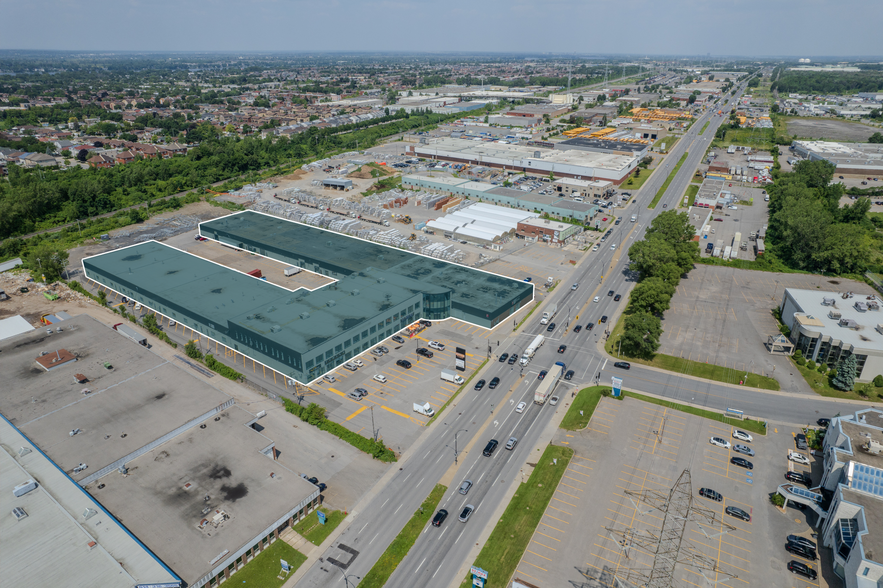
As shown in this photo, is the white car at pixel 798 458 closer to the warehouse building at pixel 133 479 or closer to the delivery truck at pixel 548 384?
the delivery truck at pixel 548 384

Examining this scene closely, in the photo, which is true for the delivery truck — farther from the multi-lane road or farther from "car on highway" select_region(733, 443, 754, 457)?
"car on highway" select_region(733, 443, 754, 457)

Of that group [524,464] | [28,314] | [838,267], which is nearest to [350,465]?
[524,464]

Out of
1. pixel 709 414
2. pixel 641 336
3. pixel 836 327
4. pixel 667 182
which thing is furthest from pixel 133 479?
pixel 667 182

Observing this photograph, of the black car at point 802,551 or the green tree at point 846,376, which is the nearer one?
the black car at point 802,551

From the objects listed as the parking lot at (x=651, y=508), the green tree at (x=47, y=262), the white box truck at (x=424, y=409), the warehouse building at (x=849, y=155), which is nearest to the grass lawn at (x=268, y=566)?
the parking lot at (x=651, y=508)

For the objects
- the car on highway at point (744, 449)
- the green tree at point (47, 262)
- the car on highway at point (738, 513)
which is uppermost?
the green tree at point (47, 262)

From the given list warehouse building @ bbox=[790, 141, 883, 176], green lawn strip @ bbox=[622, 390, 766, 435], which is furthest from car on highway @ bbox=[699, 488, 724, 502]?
warehouse building @ bbox=[790, 141, 883, 176]

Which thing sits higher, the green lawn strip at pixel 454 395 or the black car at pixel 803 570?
the green lawn strip at pixel 454 395
